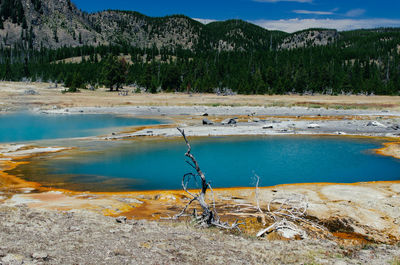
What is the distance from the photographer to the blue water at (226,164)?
693 inches

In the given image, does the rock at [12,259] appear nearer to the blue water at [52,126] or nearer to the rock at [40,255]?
the rock at [40,255]

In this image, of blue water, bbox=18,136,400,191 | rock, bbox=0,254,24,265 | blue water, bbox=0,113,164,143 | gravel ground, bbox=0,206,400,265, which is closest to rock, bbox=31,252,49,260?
gravel ground, bbox=0,206,400,265

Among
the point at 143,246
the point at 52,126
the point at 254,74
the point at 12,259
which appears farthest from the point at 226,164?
the point at 254,74

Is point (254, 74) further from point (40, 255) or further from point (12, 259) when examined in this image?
point (12, 259)

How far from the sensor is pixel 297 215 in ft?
36.5

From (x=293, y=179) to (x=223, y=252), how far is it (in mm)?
11426

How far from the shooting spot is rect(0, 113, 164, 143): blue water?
105ft

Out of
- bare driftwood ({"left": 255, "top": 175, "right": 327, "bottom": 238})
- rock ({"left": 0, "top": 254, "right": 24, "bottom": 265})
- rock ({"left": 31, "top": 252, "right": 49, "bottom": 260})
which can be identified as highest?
rock ({"left": 0, "top": 254, "right": 24, "bottom": 265})

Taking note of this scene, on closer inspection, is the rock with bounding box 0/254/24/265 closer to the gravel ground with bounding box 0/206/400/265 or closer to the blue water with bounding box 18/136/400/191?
the gravel ground with bounding box 0/206/400/265

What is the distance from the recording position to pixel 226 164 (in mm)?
21719

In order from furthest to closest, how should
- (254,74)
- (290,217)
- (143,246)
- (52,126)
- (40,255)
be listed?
(254,74), (52,126), (290,217), (143,246), (40,255)

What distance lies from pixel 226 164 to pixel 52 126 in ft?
78.3

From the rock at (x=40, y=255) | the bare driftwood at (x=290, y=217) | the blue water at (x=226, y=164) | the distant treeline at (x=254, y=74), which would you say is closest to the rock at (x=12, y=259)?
the rock at (x=40, y=255)

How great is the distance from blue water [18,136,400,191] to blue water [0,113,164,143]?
9972 mm
